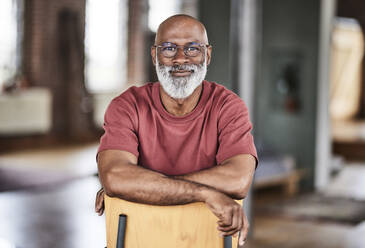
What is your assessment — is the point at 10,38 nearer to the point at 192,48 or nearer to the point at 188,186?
the point at 192,48

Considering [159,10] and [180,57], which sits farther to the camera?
[159,10]

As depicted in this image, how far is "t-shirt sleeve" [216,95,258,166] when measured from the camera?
63.3 inches

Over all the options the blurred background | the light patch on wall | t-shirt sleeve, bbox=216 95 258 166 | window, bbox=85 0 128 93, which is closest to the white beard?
Result: t-shirt sleeve, bbox=216 95 258 166

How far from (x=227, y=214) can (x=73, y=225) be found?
2.46m

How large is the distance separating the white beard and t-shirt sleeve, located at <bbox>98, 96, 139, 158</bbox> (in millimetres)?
137

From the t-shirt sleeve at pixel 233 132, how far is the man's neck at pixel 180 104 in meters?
0.10

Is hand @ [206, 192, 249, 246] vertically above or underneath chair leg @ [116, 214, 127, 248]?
above

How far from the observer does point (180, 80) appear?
1621mm

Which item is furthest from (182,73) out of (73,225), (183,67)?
(73,225)

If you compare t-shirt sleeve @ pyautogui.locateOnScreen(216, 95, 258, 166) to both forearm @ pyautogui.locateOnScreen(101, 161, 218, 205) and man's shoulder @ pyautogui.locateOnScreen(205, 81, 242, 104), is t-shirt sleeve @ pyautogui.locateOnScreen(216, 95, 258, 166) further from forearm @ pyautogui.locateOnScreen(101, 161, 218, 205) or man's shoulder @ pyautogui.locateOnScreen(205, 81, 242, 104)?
forearm @ pyautogui.locateOnScreen(101, 161, 218, 205)

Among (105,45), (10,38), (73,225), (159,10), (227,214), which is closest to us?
(227,214)

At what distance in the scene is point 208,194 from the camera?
1477mm

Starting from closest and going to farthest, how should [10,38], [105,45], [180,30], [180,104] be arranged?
1. [180,30]
2. [180,104]
3. [10,38]
4. [105,45]

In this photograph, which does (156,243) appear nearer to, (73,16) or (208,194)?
(208,194)
